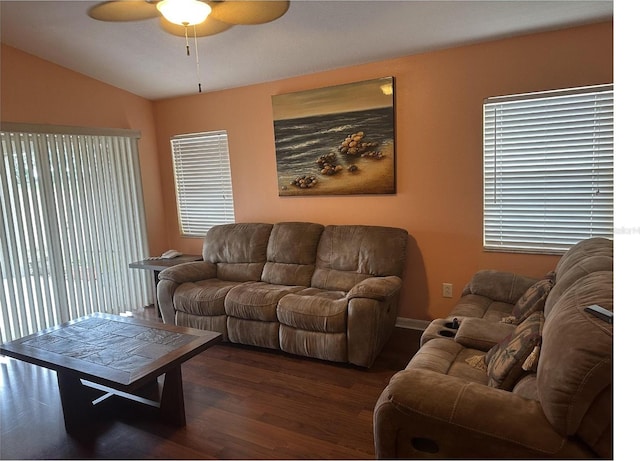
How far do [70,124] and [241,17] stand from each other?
2319 mm

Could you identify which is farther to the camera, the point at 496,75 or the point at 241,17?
the point at 496,75

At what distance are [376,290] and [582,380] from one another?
5.41 feet

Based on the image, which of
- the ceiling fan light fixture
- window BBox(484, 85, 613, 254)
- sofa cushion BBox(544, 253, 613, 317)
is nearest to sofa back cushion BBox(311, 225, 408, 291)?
window BBox(484, 85, 613, 254)

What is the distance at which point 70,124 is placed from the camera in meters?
3.75

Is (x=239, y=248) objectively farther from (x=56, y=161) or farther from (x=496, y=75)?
(x=496, y=75)

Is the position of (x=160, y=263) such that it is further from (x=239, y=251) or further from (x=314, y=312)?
(x=314, y=312)

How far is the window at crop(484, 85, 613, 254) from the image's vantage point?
271 centimetres

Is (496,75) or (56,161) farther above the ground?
(496,75)

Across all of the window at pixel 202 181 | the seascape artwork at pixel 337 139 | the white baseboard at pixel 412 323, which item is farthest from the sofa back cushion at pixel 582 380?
the window at pixel 202 181

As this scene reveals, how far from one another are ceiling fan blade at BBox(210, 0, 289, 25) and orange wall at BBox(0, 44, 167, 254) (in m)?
2.12

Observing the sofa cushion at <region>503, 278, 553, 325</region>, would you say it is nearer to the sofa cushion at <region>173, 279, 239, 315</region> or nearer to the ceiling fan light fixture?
the sofa cushion at <region>173, 279, 239, 315</region>

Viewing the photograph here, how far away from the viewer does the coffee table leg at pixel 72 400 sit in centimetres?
221

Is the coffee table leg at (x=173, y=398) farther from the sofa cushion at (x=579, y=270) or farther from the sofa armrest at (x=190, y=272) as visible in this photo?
the sofa cushion at (x=579, y=270)
